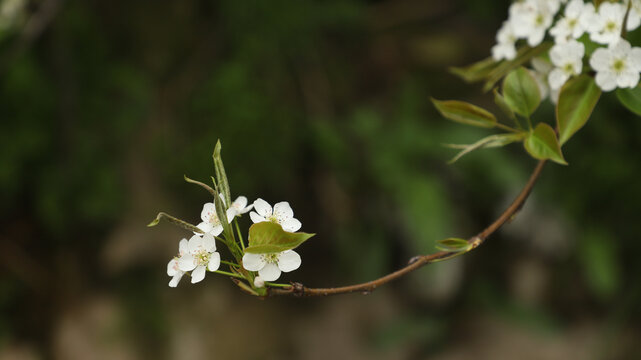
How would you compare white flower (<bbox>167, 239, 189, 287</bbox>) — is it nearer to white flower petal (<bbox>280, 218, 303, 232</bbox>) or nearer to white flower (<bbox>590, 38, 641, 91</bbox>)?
white flower petal (<bbox>280, 218, 303, 232</bbox>)

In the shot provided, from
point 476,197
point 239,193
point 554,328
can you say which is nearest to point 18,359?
point 239,193

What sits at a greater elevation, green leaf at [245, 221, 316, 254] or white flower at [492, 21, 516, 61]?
white flower at [492, 21, 516, 61]

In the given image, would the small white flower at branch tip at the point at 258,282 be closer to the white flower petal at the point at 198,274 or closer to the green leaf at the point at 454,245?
the white flower petal at the point at 198,274

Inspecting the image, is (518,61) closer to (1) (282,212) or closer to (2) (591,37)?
(2) (591,37)

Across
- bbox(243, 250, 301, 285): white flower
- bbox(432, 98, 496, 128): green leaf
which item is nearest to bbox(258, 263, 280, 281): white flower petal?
bbox(243, 250, 301, 285): white flower

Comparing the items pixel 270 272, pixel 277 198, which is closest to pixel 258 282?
pixel 270 272

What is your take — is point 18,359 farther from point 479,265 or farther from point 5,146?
point 479,265
